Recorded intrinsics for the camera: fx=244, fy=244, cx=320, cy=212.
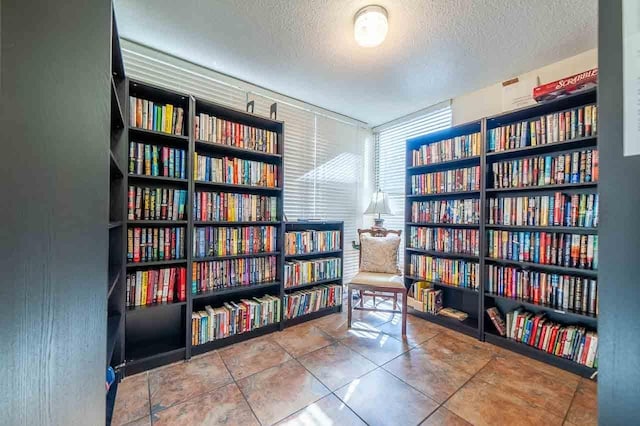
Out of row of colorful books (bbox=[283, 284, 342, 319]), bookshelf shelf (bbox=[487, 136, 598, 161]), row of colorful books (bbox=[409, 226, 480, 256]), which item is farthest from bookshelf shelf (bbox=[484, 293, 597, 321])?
row of colorful books (bbox=[283, 284, 342, 319])

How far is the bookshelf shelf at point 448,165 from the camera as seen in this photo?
2.45m

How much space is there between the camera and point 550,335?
1881mm

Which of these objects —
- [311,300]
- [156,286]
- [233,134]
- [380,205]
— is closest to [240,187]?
[233,134]

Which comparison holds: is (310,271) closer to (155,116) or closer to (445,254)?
(445,254)

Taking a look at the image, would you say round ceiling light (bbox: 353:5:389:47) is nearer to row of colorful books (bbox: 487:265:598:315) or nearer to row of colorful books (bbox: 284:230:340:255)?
row of colorful books (bbox: 284:230:340:255)

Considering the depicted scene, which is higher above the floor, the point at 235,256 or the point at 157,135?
the point at 157,135

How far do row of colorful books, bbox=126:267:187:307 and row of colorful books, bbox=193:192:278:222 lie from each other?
0.47m

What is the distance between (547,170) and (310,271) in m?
2.26

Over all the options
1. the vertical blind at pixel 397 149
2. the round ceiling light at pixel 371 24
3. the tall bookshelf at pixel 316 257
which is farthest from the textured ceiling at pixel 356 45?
the tall bookshelf at pixel 316 257

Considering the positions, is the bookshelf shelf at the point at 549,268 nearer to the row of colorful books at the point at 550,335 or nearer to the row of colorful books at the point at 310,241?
the row of colorful books at the point at 550,335

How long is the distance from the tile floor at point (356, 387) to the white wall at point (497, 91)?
2.33 m

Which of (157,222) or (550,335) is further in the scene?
(550,335)

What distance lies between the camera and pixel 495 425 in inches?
50.9

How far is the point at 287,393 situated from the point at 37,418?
4.04ft
